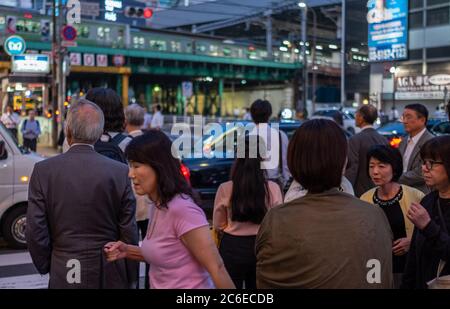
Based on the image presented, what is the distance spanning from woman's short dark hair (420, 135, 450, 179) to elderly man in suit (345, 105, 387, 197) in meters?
2.94

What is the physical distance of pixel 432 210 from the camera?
11.0 ft

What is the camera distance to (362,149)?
659 cm

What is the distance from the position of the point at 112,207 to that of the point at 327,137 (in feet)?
5.21

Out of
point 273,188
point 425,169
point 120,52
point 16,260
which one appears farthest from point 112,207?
point 120,52

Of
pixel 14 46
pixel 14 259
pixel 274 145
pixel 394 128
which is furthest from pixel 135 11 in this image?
pixel 274 145

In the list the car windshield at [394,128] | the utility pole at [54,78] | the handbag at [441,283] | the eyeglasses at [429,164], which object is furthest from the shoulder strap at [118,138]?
the utility pole at [54,78]

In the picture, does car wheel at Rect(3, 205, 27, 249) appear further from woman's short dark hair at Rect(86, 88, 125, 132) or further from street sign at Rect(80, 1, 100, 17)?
street sign at Rect(80, 1, 100, 17)

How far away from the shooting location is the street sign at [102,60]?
46.9m

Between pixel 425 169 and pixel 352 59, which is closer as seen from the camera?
pixel 425 169

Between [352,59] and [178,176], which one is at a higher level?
[352,59]

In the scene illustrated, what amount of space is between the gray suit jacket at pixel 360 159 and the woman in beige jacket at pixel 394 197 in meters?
2.11

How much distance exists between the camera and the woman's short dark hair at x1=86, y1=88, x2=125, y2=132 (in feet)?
15.3

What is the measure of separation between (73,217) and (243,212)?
132 centimetres
